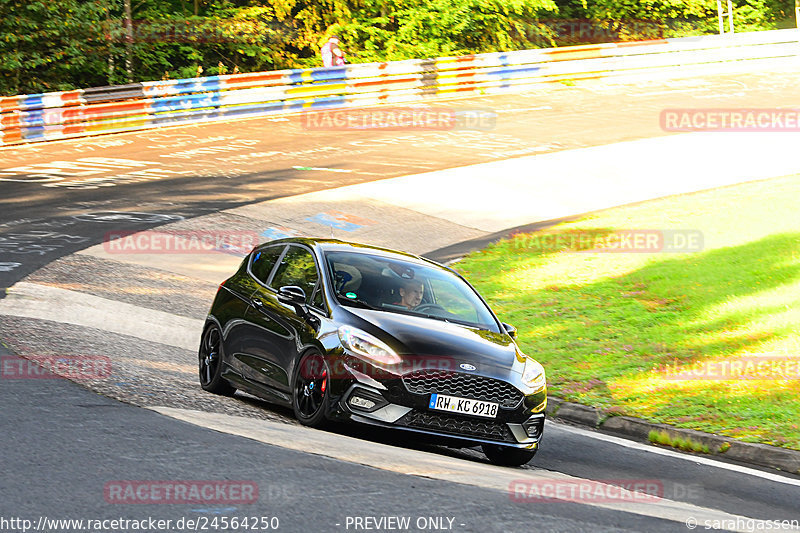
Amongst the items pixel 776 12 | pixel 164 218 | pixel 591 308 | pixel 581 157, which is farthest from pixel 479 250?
pixel 776 12

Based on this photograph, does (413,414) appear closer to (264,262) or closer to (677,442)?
(264,262)

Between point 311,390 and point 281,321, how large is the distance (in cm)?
92

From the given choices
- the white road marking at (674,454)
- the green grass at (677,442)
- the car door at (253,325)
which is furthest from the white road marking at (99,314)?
the green grass at (677,442)

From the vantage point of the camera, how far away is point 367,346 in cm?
830

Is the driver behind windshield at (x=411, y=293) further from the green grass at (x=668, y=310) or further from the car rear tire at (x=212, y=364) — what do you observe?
the green grass at (x=668, y=310)

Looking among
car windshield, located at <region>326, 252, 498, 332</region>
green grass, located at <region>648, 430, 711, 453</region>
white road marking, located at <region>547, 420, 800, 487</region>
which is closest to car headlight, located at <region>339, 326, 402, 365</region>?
car windshield, located at <region>326, 252, 498, 332</region>

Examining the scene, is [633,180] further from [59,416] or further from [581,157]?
[59,416]

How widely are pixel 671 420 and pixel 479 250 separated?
9022 millimetres

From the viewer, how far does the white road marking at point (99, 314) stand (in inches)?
499

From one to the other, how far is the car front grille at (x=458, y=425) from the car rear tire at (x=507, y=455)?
6.0 inches

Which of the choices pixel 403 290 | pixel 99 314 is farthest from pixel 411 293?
pixel 99 314

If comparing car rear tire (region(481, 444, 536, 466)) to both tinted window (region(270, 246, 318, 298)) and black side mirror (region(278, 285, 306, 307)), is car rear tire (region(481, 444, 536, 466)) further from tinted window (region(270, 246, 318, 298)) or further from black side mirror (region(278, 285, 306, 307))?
tinted window (region(270, 246, 318, 298))

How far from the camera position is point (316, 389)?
334 inches

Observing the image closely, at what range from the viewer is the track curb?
365 inches
